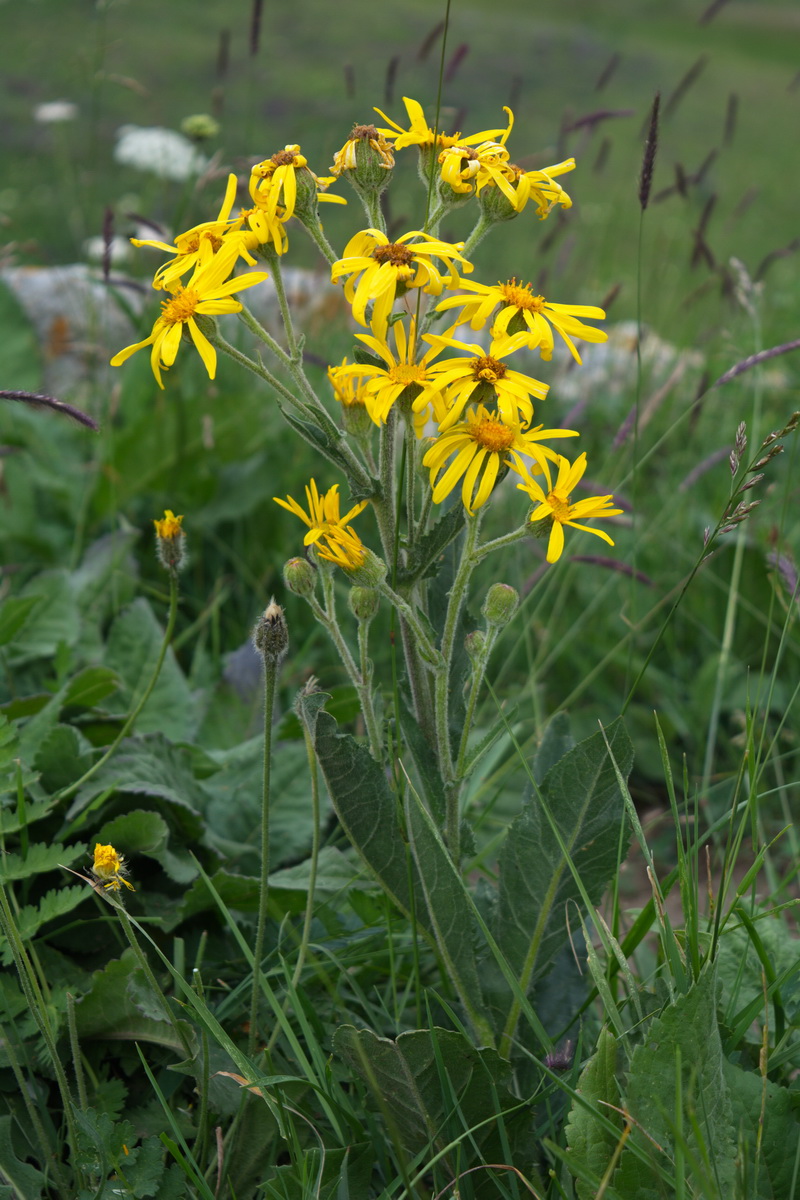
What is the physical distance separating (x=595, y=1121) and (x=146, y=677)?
4.66 ft

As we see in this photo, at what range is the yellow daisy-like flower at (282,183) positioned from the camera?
128 centimetres

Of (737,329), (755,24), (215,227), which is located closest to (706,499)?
(737,329)

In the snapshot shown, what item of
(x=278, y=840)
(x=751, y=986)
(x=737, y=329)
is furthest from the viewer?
(x=737, y=329)

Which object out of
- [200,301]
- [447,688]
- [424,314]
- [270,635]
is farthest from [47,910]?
[424,314]

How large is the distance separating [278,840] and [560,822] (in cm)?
75

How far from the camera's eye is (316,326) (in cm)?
460

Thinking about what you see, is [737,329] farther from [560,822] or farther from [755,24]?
[755,24]

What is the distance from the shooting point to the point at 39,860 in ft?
5.02

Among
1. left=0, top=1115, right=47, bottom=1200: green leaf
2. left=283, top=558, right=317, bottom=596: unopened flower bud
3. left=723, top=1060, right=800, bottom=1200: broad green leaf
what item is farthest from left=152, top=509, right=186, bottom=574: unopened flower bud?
left=723, top=1060, right=800, bottom=1200: broad green leaf

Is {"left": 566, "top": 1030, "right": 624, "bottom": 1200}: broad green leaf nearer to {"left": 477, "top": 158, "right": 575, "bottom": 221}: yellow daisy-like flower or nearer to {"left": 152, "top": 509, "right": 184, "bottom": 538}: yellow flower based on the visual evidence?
{"left": 152, "top": 509, "right": 184, "bottom": 538}: yellow flower

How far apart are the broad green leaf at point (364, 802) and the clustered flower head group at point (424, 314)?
24cm

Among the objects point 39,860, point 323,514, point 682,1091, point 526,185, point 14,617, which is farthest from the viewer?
point 14,617

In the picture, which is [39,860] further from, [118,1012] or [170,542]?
[170,542]

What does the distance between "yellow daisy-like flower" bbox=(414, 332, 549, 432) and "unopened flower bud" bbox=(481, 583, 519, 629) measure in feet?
0.86
